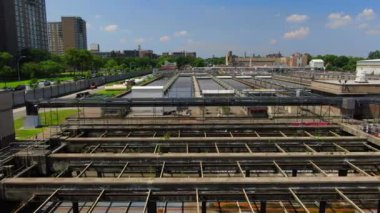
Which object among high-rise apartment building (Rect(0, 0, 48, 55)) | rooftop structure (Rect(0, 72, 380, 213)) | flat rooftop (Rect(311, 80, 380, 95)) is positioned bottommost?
rooftop structure (Rect(0, 72, 380, 213))

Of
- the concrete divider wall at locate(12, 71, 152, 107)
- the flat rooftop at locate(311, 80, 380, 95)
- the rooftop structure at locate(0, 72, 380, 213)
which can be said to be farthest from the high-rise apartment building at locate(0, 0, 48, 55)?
the flat rooftop at locate(311, 80, 380, 95)

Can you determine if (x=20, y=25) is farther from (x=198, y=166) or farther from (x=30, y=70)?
(x=198, y=166)

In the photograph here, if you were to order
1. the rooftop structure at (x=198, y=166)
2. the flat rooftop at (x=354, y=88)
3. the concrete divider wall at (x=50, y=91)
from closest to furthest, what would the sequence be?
the rooftop structure at (x=198, y=166) < the flat rooftop at (x=354, y=88) < the concrete divider wall at (x=50, y=91)

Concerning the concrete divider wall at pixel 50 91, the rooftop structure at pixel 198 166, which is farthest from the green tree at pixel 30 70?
the rooftop structure at pixel 198 166

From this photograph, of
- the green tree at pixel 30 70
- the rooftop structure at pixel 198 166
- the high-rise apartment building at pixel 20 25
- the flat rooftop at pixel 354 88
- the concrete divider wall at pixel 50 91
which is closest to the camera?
the rooftop structure at pixel 198 166

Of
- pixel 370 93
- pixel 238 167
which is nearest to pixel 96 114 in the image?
pixel 238 167

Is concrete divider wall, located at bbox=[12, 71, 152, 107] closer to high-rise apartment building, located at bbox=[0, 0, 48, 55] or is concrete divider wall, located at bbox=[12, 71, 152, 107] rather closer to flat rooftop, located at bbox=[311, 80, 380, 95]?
flat rooftop, located at bbox=[311, 80, 380, 95]

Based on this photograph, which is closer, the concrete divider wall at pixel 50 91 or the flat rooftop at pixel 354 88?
the flat rooftop at pixel 354 88

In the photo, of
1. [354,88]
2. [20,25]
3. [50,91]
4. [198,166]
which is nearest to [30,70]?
[50,91]

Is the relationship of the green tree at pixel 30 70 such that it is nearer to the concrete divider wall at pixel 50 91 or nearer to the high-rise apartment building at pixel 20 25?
the concrete divider wall at pixel 50 91
